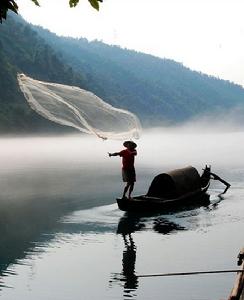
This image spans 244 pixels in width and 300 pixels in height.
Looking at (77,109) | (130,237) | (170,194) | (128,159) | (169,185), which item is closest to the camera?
(77,109)

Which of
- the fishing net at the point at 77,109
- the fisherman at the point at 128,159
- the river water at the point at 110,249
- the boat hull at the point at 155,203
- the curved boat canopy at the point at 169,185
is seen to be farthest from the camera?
the curved boat canopy at the point at 169,185

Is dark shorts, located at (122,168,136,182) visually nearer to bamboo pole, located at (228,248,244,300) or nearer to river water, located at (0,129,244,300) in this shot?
river water, located at (0,129,244,300)

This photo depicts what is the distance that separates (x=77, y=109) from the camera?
1614 centimetres

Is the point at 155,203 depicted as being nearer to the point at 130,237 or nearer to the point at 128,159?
the point at 128,159

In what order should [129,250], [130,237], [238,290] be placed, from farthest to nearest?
1. [130,237]
2. [129,250]
3. [238,290]

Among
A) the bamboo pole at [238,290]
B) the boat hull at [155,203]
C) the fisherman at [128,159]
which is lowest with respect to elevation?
the bamboo pole at [238,290]

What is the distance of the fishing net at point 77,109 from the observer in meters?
12.9

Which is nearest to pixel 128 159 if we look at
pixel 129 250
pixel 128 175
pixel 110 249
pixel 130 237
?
pixel 128 175

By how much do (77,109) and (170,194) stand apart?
13192 millimetres

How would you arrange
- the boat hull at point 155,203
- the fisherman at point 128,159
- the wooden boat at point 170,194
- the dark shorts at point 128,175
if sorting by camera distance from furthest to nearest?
the dark shorts at point 128,175 → the wooden boat at point 170,194 → the boat hull at point 155,203 → the fisherman at point 128,159

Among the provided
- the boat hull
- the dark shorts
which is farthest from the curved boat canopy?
the dark shorts

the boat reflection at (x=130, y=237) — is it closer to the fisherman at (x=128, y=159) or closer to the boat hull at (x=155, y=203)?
the boat hull at (x=155, y=203)

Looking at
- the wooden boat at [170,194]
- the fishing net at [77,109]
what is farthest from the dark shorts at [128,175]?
the fishing net at [77,109]

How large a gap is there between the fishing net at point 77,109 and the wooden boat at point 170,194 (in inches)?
268
